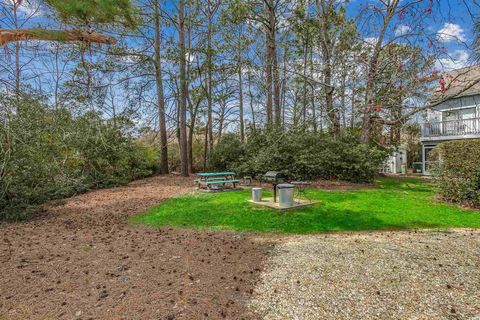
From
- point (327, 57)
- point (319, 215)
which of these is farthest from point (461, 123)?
point (319, 215)

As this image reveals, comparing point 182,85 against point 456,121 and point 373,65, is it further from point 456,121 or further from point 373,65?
point 456,121

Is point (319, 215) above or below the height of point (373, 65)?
below

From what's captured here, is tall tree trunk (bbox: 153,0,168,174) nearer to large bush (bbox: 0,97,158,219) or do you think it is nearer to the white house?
large bush (bbox: 0,97,158,219)

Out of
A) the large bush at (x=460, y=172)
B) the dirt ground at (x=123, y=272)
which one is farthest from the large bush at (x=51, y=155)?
the large bush at (x=460, y=172)

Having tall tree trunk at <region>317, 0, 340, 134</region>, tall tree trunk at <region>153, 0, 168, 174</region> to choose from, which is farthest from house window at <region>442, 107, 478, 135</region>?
tall tree trunk at <region>153, 0, 168, 174</region>

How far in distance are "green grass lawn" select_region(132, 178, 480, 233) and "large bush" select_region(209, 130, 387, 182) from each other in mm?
3145

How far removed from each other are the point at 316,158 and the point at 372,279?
834cm

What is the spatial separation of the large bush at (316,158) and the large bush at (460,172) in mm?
3386

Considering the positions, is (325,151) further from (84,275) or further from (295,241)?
(84,275)

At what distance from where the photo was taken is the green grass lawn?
561 cm

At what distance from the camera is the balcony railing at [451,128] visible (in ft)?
46.4

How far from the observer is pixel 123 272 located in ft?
10.8

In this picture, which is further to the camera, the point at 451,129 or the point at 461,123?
the point at 451,129

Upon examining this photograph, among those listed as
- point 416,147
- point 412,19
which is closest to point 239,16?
point 412,19
